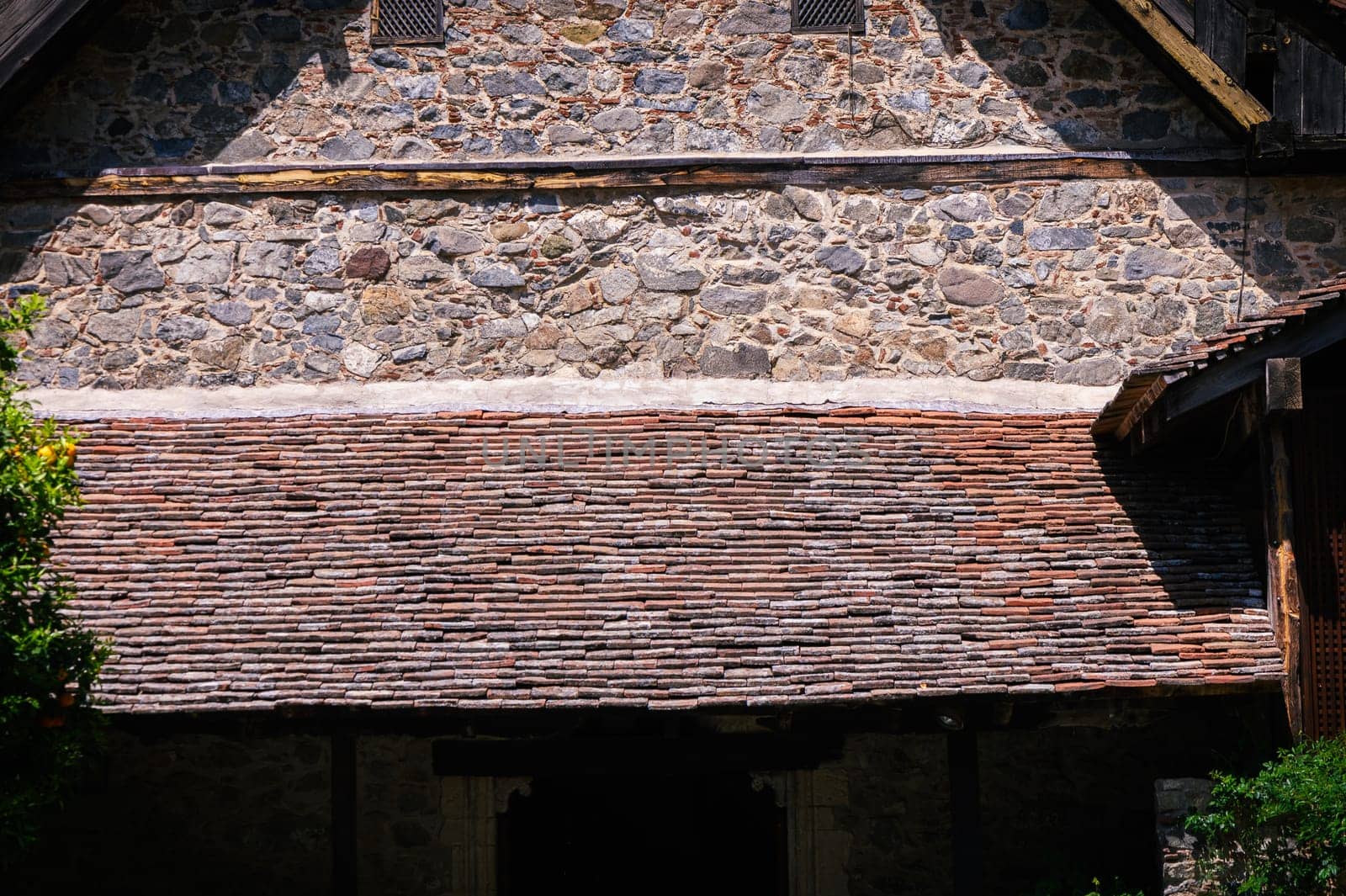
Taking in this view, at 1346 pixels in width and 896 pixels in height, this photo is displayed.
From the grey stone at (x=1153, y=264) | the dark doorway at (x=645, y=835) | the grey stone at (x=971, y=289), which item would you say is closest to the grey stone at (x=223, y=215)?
the dark doorway at (x=645, y=835)

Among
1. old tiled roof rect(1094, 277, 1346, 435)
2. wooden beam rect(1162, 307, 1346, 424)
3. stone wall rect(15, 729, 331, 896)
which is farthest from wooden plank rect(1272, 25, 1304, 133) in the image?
stone wall rect(15, 729, 331, 896)

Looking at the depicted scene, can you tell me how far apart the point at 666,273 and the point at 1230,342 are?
3637 millimetres

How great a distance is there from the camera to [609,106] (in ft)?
30.4

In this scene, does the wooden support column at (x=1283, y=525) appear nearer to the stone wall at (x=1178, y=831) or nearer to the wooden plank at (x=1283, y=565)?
the wooden plank at (x=1283, y=565)

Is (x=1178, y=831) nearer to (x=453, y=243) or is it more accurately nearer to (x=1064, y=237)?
(x=1064, y=237)

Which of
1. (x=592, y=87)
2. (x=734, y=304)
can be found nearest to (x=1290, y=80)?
(x=734, y=304)

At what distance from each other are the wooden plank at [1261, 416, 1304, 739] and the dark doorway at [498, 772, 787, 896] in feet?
11.7

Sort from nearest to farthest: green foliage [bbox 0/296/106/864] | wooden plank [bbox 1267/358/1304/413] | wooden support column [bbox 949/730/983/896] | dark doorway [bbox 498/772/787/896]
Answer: green foliage [bbox 0/296/106/864], wooden plank [bbox 1267/358/1304/413], wooden support column [bbox 949/730/983/896], dark doorway [bbox 498/772/787/896]

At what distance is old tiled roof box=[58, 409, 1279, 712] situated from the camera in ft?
23.0

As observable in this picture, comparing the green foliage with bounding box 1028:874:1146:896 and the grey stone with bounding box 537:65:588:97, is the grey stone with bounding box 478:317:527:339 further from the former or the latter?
the green foliage with bounding box 1028:874:1146:896

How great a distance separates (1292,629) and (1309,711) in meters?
0.42

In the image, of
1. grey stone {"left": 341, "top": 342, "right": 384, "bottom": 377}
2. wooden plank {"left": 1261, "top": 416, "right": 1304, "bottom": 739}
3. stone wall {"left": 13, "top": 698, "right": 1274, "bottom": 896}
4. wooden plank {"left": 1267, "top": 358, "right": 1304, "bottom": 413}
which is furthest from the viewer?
grey stone {"left": 341, "top": 342, "right": 384, "bottom": 377}

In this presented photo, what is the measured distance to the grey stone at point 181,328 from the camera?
9188mm

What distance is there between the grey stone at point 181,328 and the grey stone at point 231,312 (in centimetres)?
10
